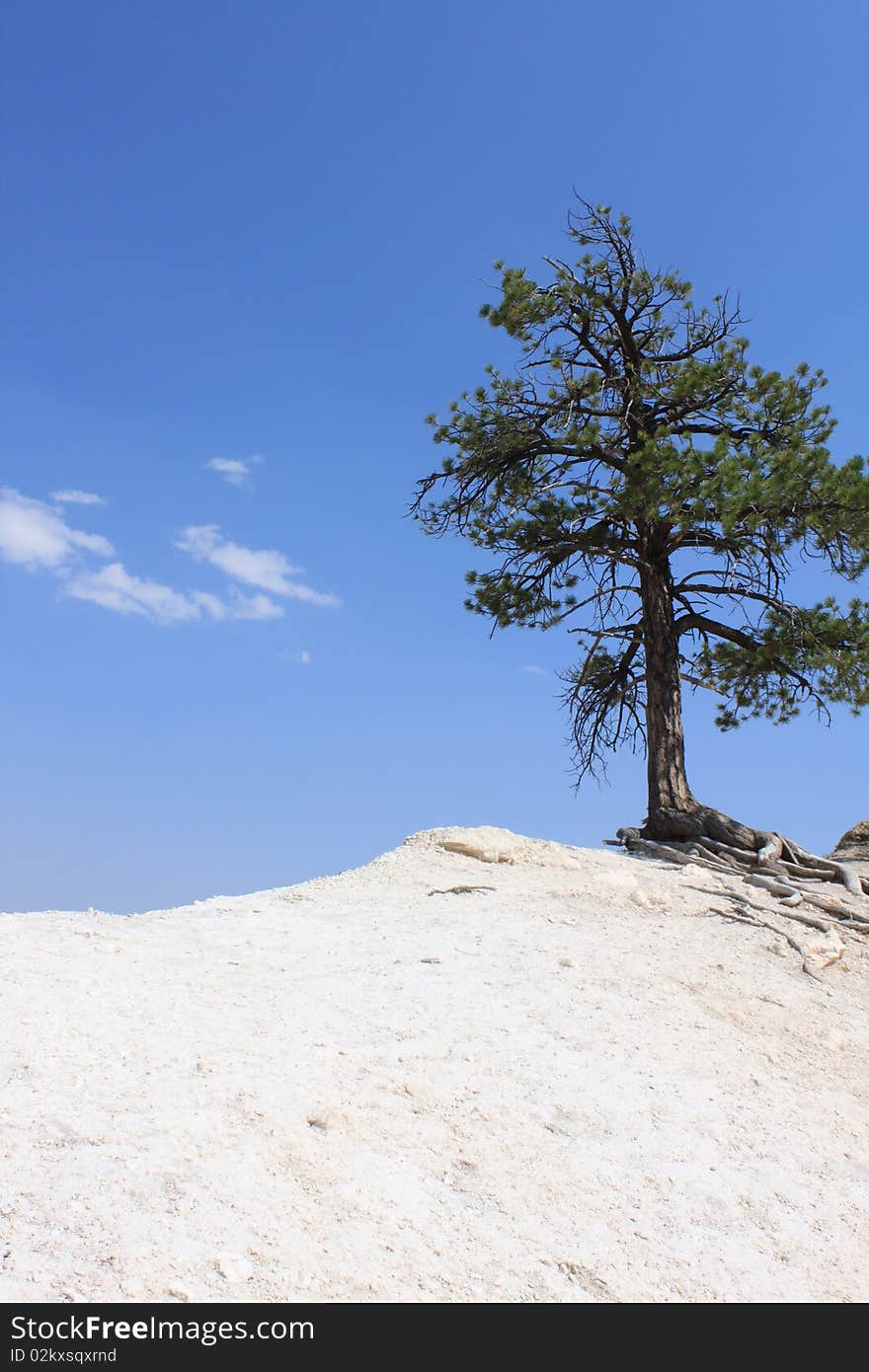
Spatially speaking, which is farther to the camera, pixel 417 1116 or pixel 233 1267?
pixel 417 1116

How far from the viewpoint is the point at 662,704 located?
13.4m

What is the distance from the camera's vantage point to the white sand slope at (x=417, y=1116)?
3.32m

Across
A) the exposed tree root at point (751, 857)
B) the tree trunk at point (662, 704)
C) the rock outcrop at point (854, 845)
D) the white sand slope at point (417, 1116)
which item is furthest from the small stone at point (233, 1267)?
the rock outcrop at point (854, 845)

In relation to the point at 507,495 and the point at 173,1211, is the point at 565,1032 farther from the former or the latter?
the point at 507,495

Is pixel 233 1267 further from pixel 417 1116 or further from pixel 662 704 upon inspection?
pixel 662 704

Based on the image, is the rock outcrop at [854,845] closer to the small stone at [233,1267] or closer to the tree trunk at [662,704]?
the tree trunk at [662,704]

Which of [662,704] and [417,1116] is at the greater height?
[662,704]

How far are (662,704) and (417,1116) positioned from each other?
9.83m

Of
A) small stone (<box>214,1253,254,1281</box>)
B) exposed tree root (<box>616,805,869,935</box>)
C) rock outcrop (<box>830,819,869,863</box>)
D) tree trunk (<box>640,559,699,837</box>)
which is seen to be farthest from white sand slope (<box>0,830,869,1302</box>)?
rock outcrop (<box>830,819,869,863</box>)

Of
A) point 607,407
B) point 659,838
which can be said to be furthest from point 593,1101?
point 607,407

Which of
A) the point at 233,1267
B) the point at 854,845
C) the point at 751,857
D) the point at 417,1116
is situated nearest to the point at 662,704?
the point at 751,857

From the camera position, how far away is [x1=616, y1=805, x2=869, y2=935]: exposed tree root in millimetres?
10289

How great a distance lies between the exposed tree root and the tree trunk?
225 mm

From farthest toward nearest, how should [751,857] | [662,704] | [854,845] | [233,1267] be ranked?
1. [854,845]
2. [662,704]
3. [751,857]
4. [233,1267]
